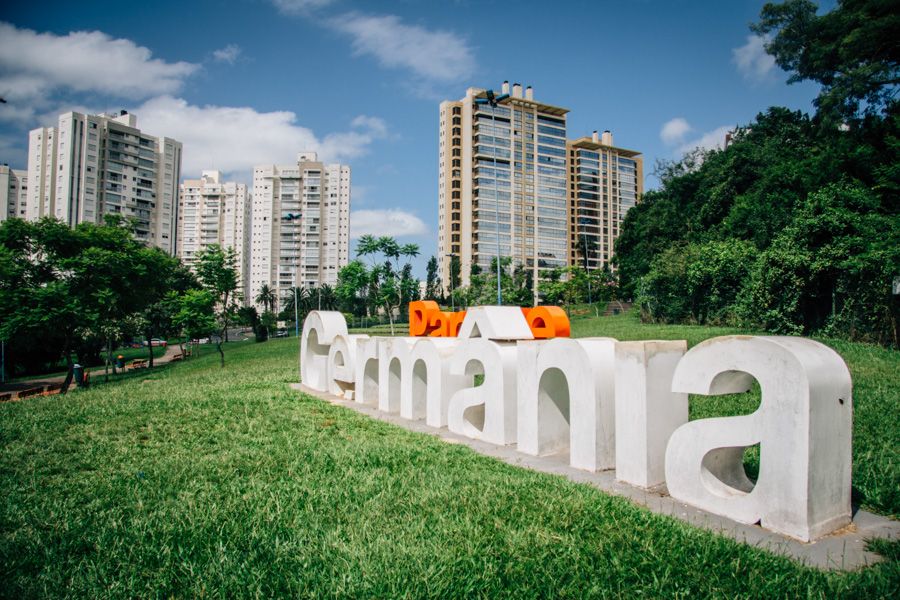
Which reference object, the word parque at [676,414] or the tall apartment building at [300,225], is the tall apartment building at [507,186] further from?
the word parque at [676,414]

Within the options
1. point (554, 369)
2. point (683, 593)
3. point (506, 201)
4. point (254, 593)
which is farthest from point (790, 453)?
point (506, 201)

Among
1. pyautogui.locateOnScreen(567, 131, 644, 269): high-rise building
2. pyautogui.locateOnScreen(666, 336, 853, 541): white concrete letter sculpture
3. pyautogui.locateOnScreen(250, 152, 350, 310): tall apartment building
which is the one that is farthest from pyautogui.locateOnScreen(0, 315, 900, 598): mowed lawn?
pyautogui.locateOnScreen(250, 152, 350, 310): tall apartment building

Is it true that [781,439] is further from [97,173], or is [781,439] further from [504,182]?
[97,173]

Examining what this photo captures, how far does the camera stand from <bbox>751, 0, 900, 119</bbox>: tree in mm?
22375

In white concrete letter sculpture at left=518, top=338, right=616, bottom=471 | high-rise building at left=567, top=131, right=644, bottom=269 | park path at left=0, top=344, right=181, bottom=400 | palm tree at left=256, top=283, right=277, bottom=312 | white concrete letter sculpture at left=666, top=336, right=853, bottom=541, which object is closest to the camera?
white concrete letter sculpture at left=666, top=336, right=853, bottom=541

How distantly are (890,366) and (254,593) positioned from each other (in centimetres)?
1472

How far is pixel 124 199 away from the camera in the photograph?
8281 cm

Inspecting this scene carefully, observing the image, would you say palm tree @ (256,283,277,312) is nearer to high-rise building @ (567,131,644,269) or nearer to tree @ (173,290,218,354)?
high-rise building @ (567,131,644,269)

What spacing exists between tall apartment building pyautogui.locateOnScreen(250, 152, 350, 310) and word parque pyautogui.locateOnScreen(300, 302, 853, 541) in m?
105

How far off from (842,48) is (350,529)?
1192 inches

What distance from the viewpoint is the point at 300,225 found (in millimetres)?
110375

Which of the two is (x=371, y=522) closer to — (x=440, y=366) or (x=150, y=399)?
(x=440, y=366)

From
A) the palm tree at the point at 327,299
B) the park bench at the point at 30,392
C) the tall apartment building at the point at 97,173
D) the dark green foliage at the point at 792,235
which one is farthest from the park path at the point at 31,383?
the palm tree at the point at 327,299

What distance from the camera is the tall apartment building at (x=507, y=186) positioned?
91.7 m
